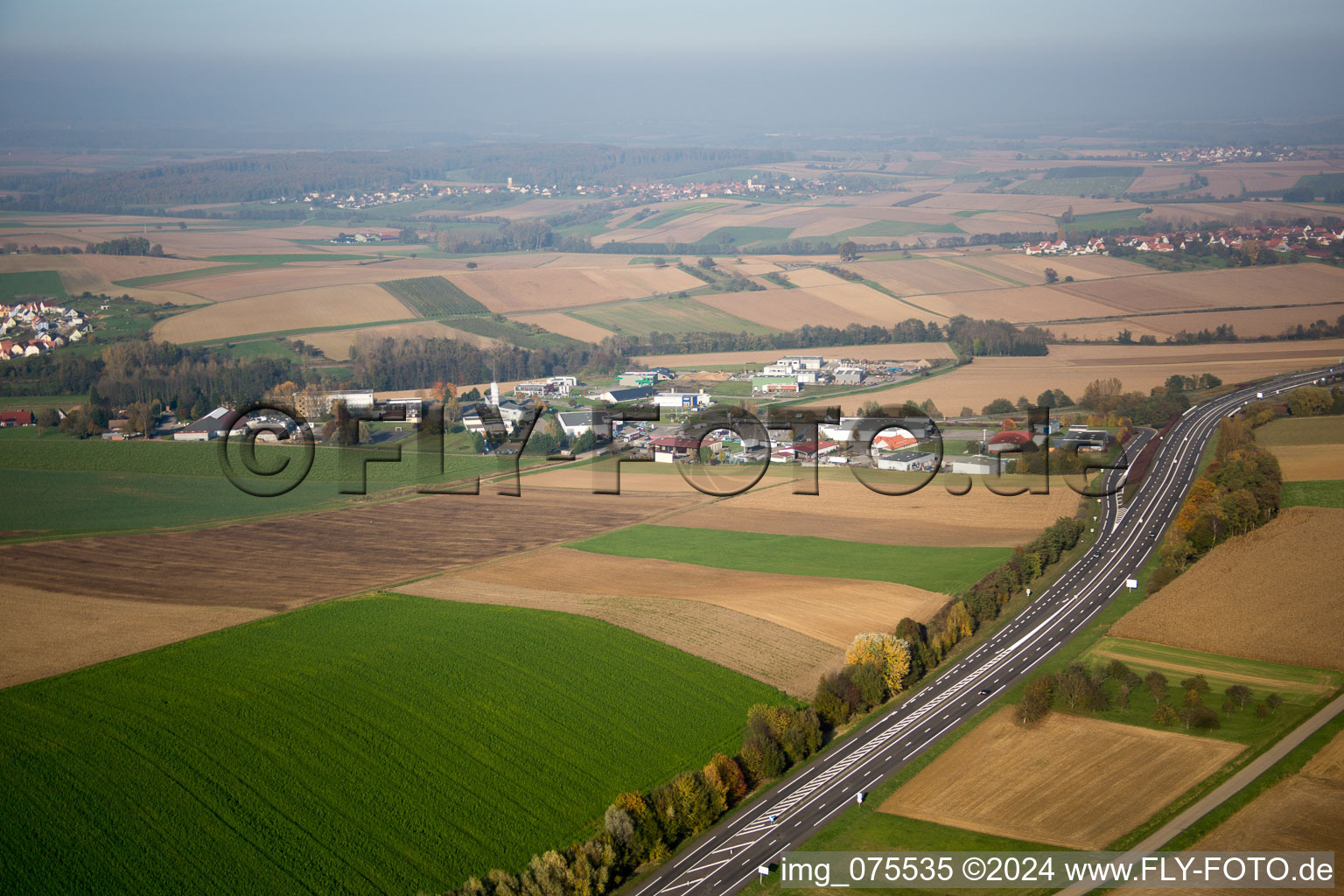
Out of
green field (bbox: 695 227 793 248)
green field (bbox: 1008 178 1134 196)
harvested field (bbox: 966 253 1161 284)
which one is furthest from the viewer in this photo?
green field (bbox: 1008 178 1134 196)

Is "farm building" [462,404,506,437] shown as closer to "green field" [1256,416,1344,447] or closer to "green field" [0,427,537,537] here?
"green field" [0,427,537,537]

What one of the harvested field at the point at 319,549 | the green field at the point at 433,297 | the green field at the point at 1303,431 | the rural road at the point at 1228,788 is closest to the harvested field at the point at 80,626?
the harvested field at the point at 319,549

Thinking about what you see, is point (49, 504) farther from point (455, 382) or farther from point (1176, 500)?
point (1176, 500)

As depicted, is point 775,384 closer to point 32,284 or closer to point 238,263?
point 32,284

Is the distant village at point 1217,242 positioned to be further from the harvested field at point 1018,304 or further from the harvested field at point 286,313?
the harvested field at point 286,313

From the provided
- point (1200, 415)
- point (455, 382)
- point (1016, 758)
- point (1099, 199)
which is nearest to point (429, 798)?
point (1016, 758)

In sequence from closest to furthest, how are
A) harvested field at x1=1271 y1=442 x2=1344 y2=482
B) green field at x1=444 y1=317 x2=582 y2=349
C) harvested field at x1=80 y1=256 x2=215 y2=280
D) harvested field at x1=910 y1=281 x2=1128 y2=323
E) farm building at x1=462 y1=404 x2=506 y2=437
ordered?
harvested field at x1=1271 y1=442 x2=1344 y2=482
farm building at x1=462 y1=404 x2=506 y2=437
green field at x1=444 y1=317 x2=582 y2=349
harvested field at x1=910 y1=281 x2=1128 y2=323
harvested field at x1=80 y1=256 x2=215 y2=280

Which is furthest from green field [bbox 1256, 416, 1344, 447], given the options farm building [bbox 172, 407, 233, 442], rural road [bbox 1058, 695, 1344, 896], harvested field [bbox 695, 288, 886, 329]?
farm building [bbox 172, 407, 233, 442]
